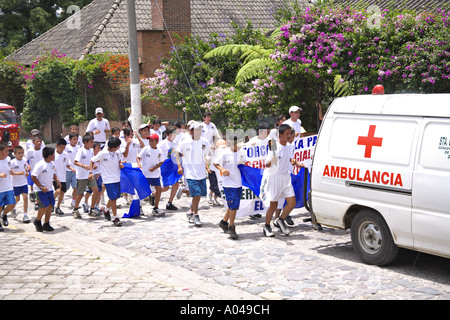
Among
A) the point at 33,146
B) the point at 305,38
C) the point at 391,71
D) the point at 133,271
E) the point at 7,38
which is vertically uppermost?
the point at 7,38

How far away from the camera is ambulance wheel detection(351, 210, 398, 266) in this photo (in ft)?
26.3

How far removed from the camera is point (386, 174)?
7961mm

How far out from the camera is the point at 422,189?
7.48m

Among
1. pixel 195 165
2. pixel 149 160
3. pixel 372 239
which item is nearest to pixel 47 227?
pixel 149 160

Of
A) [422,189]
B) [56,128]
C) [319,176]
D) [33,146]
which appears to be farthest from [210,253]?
[56,128]

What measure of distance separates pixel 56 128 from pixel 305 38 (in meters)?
18.5

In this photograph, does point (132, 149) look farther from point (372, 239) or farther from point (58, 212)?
point (372, 239)

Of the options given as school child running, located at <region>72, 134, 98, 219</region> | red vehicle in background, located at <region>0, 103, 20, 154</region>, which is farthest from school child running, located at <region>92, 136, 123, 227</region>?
red vehicle in background, located at <region>0, 103, 20, 154</region>

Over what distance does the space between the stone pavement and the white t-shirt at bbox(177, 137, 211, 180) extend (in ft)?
3.21

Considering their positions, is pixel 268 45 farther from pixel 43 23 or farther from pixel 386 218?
pixel 43 23

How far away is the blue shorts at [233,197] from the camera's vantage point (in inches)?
404

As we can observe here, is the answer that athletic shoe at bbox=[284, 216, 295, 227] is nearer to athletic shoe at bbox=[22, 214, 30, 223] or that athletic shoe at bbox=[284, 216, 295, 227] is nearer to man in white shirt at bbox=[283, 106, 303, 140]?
man in white shirt at bbox=[283, 106, 303, 140]

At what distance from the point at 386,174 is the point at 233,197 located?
308 cm

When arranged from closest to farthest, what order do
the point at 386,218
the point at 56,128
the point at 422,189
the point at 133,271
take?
the point at 422,189
the point at 386,218
the point at 133,271
the point at 56,128
